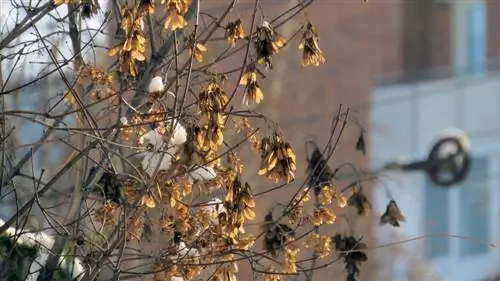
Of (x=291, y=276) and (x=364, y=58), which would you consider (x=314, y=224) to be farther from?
(x=364, y=58)

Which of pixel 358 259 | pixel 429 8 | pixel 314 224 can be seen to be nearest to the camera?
pixel 314 224

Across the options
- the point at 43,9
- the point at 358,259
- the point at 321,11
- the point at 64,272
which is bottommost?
the point at 64,272

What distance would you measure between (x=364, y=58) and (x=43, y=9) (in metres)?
17.0

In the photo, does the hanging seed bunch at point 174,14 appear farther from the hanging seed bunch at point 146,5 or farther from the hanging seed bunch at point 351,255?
the hanging seed bunch at point 351,255

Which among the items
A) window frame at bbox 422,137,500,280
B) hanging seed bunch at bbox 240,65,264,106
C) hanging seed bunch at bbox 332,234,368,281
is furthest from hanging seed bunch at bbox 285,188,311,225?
window frame at bbox 422,137,500,280

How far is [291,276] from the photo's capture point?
4.64 meters

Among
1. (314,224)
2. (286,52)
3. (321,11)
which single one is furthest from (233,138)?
(321,11)

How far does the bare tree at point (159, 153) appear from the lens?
13.8 ft

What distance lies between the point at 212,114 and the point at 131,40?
1.19 feet

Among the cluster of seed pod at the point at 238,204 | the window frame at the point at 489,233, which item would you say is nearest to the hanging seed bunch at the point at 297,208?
the cluster of seed pod at the point at 238,204

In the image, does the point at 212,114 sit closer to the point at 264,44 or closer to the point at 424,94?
the point at 264,44

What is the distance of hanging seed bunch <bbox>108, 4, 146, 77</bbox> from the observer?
4.01 m

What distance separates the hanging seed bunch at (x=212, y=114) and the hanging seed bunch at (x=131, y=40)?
A: 0.86 feet

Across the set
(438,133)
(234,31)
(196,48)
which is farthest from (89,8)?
(438,133)
